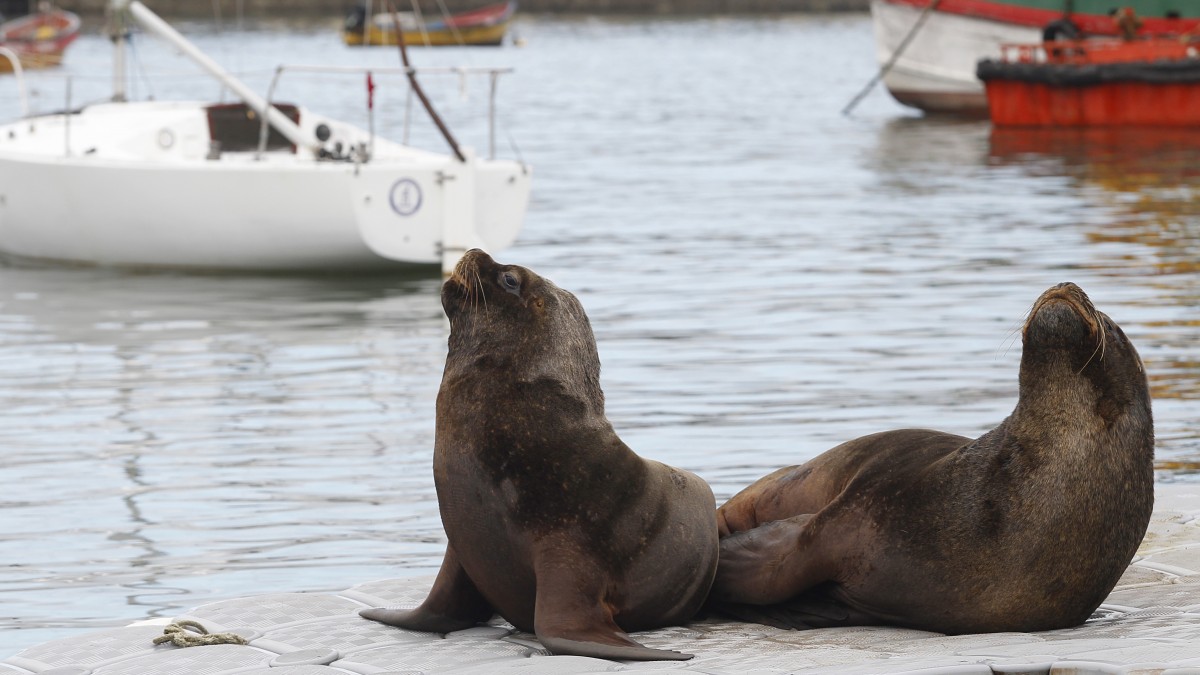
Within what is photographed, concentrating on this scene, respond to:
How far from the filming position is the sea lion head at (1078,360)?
180 inches

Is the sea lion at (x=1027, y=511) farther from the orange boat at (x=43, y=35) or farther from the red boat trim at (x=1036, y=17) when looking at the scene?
the orange boat at (x=43, y=35)

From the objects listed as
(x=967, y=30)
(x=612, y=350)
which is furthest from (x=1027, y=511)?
(x=967, y=30)

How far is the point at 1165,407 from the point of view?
10016 mm

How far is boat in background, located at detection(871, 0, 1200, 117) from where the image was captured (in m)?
32.5

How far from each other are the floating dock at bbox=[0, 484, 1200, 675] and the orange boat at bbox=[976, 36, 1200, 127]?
24.9m

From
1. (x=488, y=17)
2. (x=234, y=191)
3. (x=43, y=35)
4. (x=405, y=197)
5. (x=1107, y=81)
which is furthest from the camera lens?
(x=488, y=17)

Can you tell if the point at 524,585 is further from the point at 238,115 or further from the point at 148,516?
the point at 238,115

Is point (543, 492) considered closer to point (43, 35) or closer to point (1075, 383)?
point (1075, 383)

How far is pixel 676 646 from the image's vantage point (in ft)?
15.3

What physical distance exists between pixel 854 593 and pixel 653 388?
6.43 metres

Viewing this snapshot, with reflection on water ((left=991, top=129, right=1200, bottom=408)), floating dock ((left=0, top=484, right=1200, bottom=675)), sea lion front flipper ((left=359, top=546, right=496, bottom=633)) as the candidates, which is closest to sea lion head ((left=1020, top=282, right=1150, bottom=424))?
floating dock ((left=0, top=484, right=1200, bottom=675))

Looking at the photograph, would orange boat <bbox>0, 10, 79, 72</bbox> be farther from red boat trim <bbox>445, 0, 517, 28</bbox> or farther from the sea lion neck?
the sea lion neck

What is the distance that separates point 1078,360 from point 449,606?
5.75 feet

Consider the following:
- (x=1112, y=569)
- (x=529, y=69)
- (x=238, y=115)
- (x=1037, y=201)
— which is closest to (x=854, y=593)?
(x=1112, y=569)
